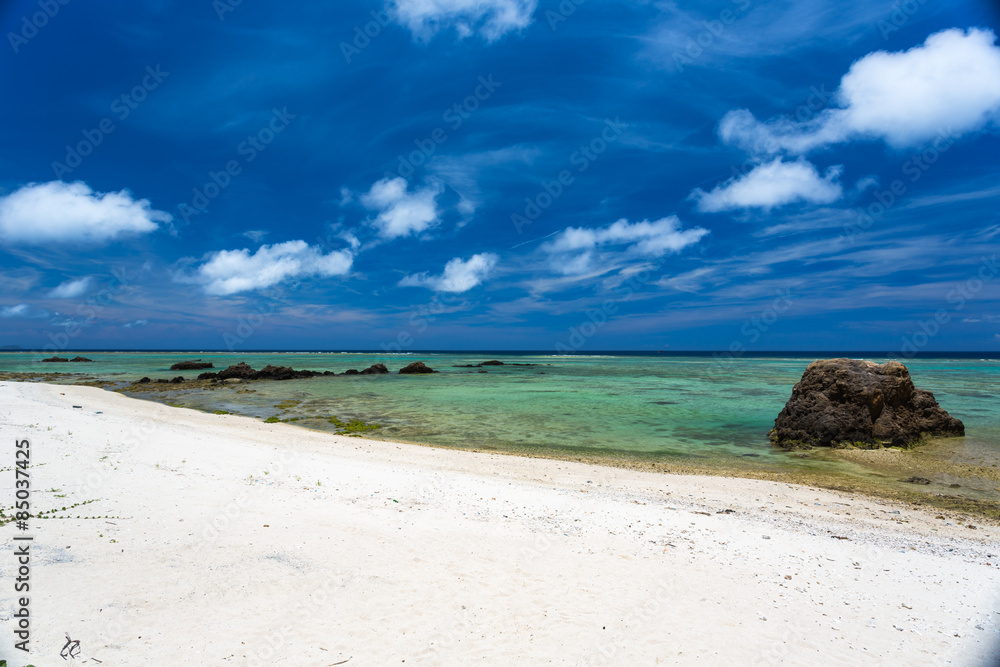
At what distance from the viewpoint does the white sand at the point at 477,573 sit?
14.0ft

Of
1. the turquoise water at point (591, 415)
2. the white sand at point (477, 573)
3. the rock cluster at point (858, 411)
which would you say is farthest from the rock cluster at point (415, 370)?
the white sand at point (477, 573)

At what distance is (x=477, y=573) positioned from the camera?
5.67 meters

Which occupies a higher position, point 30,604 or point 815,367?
point 815,367

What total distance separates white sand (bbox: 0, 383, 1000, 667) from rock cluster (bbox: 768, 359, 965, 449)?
638 centimetres

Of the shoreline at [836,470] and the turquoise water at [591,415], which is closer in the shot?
the shoreline at [836,470]

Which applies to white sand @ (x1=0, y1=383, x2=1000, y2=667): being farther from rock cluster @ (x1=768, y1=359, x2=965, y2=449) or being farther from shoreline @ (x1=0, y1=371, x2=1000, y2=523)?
rock cluster @ (x1=768, y1=359, x2=965, y2=449)

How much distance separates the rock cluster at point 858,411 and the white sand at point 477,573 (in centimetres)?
638

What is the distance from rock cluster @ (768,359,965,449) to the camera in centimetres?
1507

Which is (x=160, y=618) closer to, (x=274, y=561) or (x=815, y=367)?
(x=274, y=561)

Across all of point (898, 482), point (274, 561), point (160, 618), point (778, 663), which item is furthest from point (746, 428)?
point (160, 618)

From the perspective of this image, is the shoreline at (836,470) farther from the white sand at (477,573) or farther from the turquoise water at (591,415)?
the white sand at (477,573)

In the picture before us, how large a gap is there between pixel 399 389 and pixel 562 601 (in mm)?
31799

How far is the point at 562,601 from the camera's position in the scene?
509 cm

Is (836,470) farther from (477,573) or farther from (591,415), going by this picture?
(477,573)
